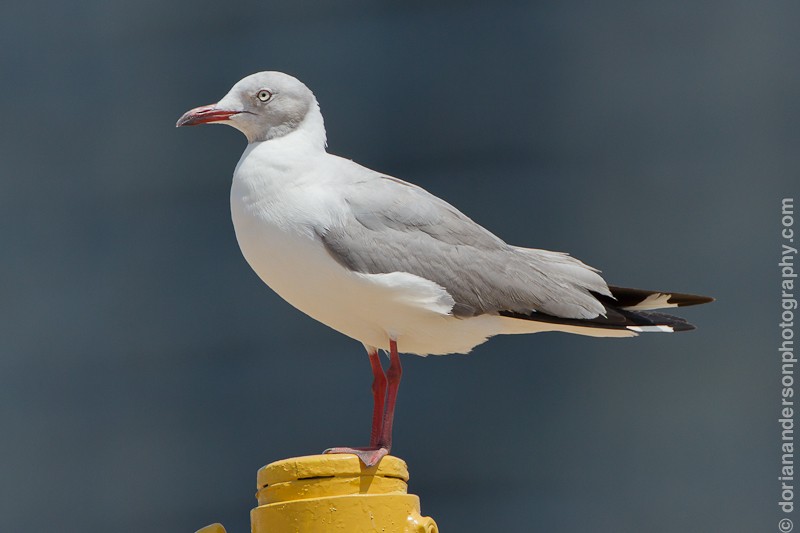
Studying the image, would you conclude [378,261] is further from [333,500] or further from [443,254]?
[333,500]

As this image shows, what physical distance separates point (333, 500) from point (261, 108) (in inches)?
65.8

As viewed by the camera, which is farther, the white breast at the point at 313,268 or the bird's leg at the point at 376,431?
the white breast at the point at 313,268

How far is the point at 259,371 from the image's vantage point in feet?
39.2

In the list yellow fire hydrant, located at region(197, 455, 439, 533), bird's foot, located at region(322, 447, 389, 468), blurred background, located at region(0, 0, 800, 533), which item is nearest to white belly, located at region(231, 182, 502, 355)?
bird's foot, located at region(322, 447, 389, 468)

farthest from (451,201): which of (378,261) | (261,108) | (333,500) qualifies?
(333,500)

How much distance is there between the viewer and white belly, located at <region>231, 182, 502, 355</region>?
4.54m

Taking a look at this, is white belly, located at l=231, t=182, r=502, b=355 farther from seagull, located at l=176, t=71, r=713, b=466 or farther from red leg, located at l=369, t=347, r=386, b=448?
red leg, located at l=369, t=347, r=386, b=448

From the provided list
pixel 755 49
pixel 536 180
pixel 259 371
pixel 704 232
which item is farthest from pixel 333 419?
pixel 755 49

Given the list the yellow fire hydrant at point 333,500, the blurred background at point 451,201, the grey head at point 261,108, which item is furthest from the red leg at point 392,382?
the blurred background at point 451,201

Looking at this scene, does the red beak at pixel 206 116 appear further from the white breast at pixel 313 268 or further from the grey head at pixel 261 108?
the white breast at pixel 313 268

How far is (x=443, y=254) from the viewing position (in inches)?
190

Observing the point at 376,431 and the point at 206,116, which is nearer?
the point at 376,431

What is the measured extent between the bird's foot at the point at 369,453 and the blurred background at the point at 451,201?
22.3ft

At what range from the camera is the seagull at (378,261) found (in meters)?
4.57
